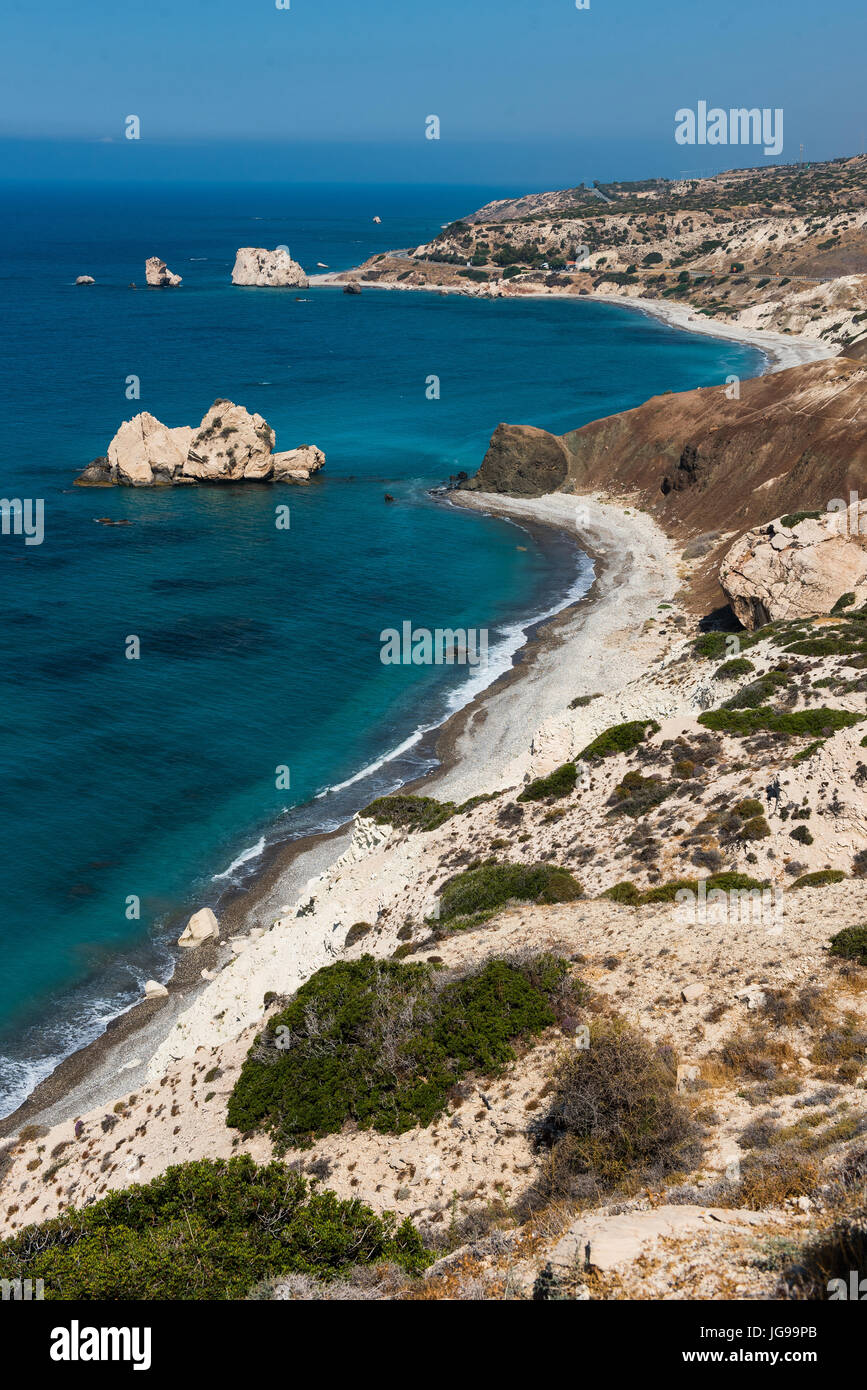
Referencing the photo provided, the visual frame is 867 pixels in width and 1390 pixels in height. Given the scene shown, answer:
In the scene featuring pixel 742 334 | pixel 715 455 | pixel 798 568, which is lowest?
pixel 798 568

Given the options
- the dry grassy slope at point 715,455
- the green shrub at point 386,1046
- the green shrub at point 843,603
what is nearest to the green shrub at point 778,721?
the green shrub at point 386,1046

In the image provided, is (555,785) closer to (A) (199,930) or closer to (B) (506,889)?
(B) (506,889)

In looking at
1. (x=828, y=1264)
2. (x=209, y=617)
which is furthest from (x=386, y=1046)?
(x=209, y=617)

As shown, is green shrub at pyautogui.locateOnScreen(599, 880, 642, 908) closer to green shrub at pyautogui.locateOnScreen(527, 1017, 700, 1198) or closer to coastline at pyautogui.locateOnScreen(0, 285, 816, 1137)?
green shrub at pyautogui.locateOnScreen(527, 1017, 700, 1198)

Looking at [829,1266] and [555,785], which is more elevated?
[555,785]

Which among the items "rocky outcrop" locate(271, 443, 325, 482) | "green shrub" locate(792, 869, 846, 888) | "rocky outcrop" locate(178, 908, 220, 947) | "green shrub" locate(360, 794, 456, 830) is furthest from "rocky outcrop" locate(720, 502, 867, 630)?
"rocky outcrop" locate(271, 443, 325, 482)

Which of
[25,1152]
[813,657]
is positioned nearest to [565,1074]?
[25,1152]

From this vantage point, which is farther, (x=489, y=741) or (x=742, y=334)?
(x=742, y=334)

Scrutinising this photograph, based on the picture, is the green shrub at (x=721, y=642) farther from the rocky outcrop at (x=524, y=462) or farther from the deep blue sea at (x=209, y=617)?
the rocky outcrop at (x=524, y=462)
